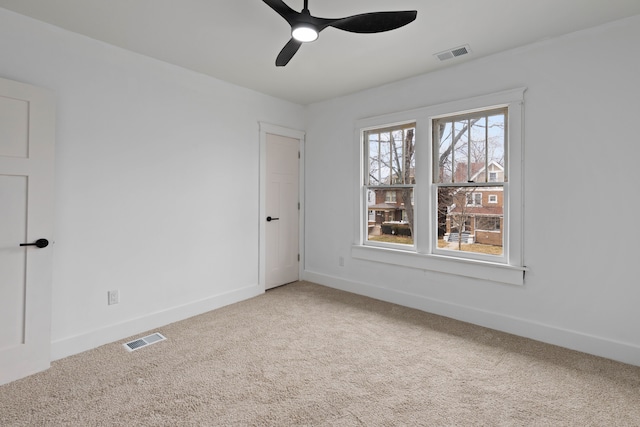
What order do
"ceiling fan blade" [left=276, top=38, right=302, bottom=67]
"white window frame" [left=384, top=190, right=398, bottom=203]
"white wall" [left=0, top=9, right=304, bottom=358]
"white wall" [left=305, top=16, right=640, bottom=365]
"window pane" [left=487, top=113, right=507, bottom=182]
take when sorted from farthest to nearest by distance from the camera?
"white window frame" [left=384, top=190, right=398, bottom=203] < "window pane" [left=487, top=113, right=507, bottom=182] < "white wall" [left=0, top=9, right=304, bottom=358] < "white wall" [left=305, top=16, right=640, bottom=365] < "ceiling fan blade" [left=276, top=38, right=302, bottom=67]

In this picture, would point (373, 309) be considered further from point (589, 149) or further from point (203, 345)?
point (589, 149)

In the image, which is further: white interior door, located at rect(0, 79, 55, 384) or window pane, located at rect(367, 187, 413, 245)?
window pane, located at rect(367, 187, 413, 245)

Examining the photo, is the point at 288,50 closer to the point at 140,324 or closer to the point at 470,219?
the point at 470,219

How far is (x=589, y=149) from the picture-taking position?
2.63 metres

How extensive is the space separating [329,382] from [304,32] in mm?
2296

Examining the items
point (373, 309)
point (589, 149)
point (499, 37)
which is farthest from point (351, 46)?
point (373, 309)

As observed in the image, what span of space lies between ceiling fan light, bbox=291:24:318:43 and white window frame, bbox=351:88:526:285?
189 centimetres

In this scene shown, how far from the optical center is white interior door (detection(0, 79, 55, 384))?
2230 millimetres

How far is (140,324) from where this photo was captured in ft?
10.1

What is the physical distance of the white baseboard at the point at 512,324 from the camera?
254 centimetres

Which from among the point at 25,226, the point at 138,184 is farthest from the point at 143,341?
the point at 138,184

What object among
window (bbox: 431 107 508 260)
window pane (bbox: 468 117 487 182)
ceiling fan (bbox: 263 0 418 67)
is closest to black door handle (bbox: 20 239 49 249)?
ceiling fan (bbox: 263 0 418 67)

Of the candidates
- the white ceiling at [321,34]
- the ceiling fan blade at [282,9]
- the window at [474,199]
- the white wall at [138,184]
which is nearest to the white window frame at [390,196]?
the window at [474,199]

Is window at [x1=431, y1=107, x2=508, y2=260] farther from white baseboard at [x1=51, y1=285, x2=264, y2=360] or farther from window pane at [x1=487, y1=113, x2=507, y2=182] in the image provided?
white baseboard at [x1=51, y1=285, x2=264, y2=360]
